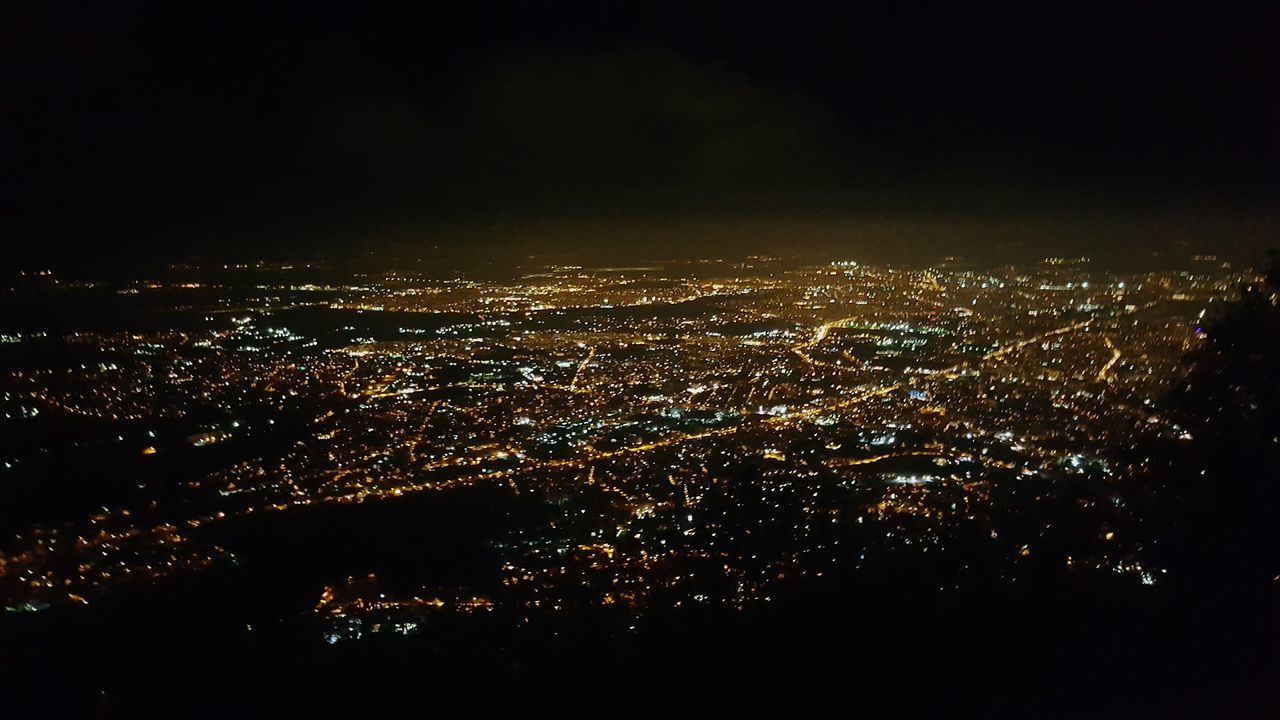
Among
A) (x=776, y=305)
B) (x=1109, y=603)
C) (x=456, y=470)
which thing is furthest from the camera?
(x=776, y=305)

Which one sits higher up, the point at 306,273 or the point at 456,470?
the point at 306,273

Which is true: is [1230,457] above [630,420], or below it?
above

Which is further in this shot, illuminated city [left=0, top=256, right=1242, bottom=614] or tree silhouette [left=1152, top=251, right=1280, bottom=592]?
illuminated city [left=0, top=256, right=1242, bottom=614]

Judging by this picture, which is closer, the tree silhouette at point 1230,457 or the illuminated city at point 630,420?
the tree silhouette at point 1230,457

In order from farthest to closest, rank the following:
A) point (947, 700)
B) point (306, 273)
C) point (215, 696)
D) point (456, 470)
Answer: point (306, 273) → point (456, 470) → point (215, 696) → point (947, 700)

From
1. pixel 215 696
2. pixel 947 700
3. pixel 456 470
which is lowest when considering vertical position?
pixel 456 470

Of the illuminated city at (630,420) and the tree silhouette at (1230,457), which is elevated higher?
the tree silhouette at (1230,457)

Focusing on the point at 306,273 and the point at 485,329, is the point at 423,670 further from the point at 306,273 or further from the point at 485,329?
the point at 306,273

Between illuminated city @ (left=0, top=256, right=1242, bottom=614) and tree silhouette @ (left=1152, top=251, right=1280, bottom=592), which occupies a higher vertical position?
tree silhouette @ (left=1152, top=251, right=1280, bottom=592)

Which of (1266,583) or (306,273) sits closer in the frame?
(1266,583)

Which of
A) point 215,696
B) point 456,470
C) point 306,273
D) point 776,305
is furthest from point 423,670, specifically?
point 306,273

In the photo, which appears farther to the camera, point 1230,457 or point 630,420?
point 630,420
